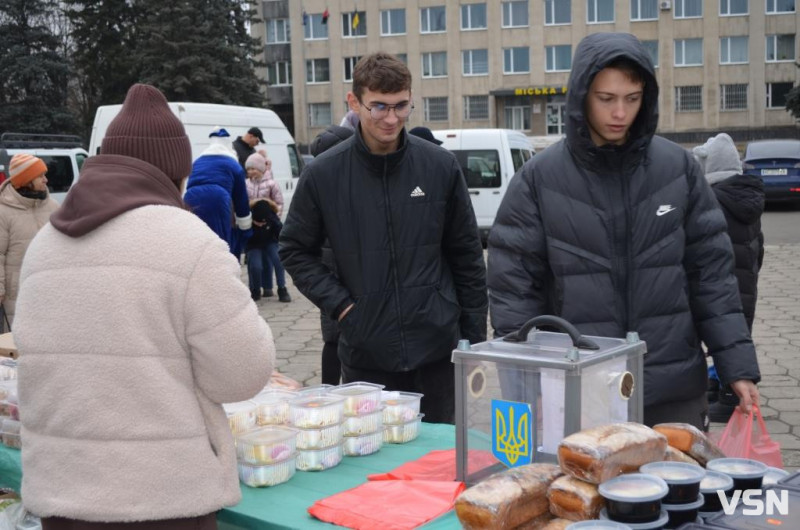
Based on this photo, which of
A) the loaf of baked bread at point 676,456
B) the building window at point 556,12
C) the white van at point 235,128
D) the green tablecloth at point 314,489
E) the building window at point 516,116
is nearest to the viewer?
the loaf of baked bread at point 676,456

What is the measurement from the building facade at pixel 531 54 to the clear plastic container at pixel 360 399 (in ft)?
167

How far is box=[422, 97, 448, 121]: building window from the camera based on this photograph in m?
54.3

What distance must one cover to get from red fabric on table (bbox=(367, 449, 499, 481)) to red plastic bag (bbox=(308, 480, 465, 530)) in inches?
2.8

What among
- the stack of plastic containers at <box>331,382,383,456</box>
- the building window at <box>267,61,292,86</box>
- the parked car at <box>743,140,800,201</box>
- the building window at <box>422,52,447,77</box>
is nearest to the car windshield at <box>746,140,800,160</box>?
the parked car at <box>743,140,800,201</box>

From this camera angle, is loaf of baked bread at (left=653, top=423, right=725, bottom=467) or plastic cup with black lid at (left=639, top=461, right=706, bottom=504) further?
loaf of baked bread at (left=653, top=423, right=725, bottom=467)

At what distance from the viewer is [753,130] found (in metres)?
50.7

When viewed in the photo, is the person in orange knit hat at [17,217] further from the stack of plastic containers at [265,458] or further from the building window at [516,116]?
the building window at [516,116]

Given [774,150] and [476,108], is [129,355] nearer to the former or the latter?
[774,150]

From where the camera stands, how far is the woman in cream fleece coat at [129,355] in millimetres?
2020

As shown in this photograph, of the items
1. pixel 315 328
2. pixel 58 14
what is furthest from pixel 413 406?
pixel 58 14

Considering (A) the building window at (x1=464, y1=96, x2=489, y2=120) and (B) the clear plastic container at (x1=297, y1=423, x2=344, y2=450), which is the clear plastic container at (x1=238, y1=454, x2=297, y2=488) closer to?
(B) the clear plastic container at (x1=297, y1=423, x2=344, y2=450)

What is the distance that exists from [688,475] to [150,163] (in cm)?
146

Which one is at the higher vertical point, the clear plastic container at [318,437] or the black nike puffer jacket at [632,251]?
the black nike puffer jacket at [632,251]

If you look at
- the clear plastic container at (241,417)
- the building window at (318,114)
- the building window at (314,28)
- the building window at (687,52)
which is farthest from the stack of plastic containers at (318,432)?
the building window at (314,28)
